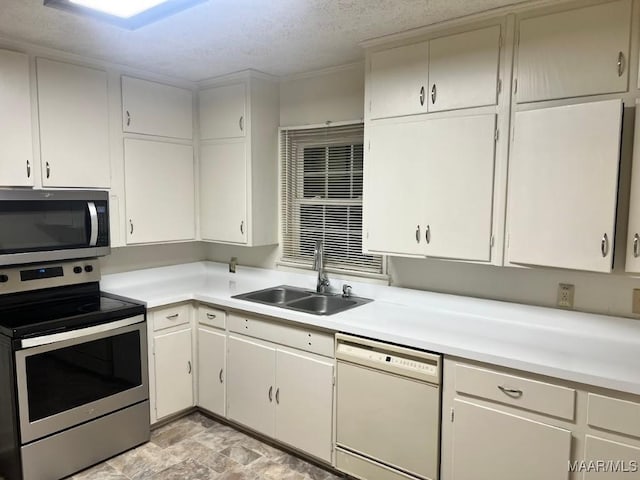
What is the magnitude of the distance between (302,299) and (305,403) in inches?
27.7

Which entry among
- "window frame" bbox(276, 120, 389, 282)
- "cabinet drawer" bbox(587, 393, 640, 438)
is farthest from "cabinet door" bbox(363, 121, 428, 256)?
"cabinet drawer" bbox(587, 393, 640, 438)

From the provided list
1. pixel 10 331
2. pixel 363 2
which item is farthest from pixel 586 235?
pixel 10 331

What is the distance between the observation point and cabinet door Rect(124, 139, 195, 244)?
10.5ft

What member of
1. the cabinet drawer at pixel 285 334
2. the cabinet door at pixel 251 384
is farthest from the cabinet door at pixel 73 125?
the cabinet door at pixel 251 384

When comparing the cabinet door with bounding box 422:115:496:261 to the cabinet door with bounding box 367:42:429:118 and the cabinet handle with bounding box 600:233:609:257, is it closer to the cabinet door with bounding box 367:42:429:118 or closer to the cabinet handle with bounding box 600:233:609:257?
the cabinet door with bounding box 367:42:429:118

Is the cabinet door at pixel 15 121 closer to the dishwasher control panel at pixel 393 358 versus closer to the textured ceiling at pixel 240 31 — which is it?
the textured ceiling at pixel 240 31

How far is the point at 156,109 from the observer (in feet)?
10.8

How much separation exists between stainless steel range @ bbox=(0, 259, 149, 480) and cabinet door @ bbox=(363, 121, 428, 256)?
155cm

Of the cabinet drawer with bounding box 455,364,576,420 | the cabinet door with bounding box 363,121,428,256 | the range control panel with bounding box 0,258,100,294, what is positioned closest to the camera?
the cabinet drawer with bounding box 455,364,576,420

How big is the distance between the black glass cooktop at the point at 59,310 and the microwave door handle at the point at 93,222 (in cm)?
37

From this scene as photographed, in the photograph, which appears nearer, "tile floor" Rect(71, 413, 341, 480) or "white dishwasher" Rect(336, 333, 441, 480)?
"white dishwasher" Rect(336, 333, 441, 480)

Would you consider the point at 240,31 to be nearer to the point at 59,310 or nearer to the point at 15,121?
the point at 15,121

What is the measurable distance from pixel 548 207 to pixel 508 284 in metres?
0.57

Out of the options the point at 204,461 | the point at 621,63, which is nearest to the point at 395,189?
the point at 621,63
